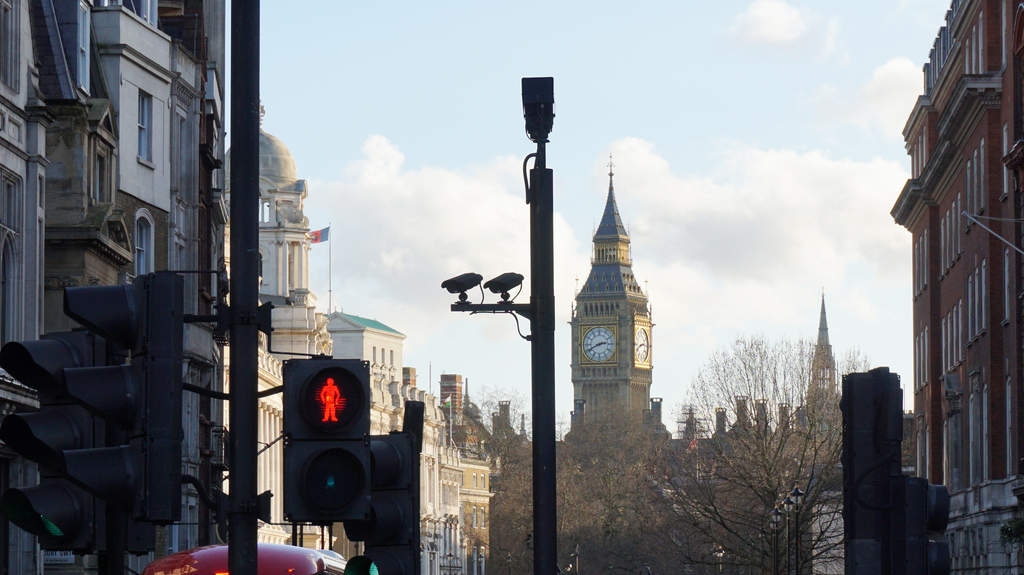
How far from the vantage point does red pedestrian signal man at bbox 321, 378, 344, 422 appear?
719 cm

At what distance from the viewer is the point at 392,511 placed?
1045cm

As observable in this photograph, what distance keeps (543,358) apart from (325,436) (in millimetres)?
5116

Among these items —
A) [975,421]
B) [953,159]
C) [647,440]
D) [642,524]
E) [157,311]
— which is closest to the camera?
[157,311]

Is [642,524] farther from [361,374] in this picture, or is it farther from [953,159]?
[361,374]

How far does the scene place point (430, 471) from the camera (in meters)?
137

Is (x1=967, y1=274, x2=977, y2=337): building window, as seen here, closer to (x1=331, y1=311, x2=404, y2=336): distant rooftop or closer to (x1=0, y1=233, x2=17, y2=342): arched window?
(x1=0, y1=233, x2=17, y2=342): arched window

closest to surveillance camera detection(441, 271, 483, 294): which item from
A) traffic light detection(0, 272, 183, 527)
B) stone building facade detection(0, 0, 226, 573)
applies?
traffic light detection(0, 272, 183, 527)

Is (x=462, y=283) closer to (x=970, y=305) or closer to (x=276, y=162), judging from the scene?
(x=970, y=305)

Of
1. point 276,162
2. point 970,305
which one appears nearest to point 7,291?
point 970,305

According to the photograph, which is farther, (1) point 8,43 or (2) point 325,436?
(1) point 8,43

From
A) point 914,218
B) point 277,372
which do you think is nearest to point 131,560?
point 914,218

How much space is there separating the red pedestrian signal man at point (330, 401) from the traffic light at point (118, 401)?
63cm

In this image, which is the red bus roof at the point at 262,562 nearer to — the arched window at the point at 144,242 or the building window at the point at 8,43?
the building window at the point at 8,43

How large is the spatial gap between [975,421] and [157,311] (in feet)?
168
